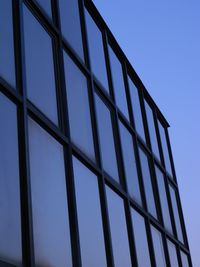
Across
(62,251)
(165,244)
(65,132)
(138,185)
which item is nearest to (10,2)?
(65,132)

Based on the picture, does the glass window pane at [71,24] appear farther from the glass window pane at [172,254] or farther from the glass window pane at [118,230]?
the glass window pane at [172,254]

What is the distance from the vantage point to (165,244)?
1617 cm

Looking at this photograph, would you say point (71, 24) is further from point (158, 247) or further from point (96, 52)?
point (158, 247)

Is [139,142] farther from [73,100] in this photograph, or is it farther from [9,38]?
[9,38]

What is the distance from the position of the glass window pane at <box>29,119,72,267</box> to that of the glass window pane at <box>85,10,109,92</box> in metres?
4.70

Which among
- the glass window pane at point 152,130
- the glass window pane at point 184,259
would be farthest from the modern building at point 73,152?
the glass window pane at point 152,130

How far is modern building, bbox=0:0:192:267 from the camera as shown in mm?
8336

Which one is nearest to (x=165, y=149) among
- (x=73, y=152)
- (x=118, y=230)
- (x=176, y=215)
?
(x=176, y=215)

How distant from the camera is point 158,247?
15.5 m

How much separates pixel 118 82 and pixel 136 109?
1.63m

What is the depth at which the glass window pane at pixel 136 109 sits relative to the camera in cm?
1722

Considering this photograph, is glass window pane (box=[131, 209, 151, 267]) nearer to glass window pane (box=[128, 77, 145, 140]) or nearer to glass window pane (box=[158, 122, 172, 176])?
glass window pane (box=[128, 77, 145, 140])

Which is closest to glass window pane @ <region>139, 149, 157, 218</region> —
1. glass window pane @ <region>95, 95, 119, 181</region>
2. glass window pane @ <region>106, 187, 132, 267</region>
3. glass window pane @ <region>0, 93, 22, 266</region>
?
glass window pane @ <region>95, 95, 119, 181</region>

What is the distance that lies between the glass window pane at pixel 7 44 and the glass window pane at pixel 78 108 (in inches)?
90.8
